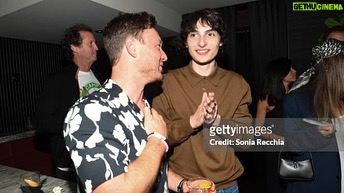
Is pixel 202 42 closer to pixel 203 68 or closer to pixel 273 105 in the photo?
pixel 203 68

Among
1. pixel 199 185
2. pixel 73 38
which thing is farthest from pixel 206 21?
pixel 73 38

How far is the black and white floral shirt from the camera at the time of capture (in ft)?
2.90

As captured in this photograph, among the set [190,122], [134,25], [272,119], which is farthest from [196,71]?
[272,119]

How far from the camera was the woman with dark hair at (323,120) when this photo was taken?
176 centimetres

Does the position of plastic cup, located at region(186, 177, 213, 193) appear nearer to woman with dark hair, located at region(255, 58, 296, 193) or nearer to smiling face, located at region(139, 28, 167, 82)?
smiling face, located at region(139, 28, 167, 82)

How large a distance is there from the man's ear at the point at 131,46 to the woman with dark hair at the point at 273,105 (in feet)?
6.91

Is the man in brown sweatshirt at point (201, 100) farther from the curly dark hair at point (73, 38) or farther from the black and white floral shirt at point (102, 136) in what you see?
the curly dark hair at point (73, 38)

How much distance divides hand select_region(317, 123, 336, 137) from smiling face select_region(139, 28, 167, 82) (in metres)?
1.15

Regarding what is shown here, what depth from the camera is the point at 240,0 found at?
4.57 meters

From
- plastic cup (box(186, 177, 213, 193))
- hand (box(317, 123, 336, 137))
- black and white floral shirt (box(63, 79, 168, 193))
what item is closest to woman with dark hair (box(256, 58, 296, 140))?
hand (box(317, 123, 336, 137))

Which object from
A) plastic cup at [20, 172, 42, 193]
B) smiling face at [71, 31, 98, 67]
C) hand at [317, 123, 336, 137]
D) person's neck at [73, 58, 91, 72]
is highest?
smiling face at [71, 31, 98, 67]

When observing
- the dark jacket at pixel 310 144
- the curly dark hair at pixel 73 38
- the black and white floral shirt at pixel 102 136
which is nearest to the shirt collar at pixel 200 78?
the dark jacket at pixel 310 144

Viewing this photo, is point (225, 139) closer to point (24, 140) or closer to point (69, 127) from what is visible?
point (69, 127)

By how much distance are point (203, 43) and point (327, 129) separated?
3.14ft
